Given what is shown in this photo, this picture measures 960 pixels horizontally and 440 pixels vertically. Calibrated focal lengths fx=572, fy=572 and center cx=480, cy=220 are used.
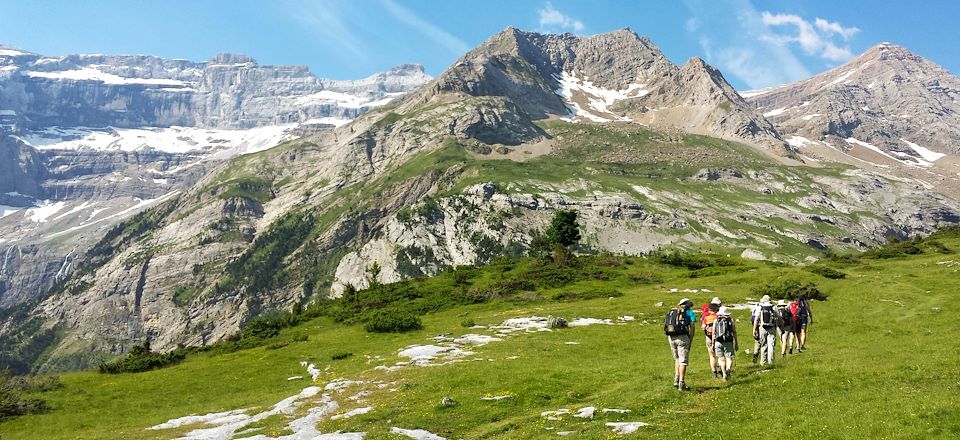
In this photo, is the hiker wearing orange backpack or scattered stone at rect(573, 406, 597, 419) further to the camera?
the hiker wearing orange backpack

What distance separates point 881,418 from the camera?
18891 mm

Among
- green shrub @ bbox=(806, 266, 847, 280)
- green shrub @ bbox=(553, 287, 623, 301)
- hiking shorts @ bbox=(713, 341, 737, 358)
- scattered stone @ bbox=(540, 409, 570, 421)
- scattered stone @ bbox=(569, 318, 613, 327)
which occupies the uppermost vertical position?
green shrub @ bbox=(806, 266, 847, 280)

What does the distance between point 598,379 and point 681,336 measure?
785 cm

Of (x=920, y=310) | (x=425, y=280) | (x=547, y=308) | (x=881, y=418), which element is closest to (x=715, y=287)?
(x=547, y=308)

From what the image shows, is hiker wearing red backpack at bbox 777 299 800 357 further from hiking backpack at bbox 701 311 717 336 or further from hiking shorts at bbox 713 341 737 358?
hiking shorts at bbox 713 341 737 358

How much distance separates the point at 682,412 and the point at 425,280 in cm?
8151

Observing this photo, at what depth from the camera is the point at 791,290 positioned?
65750 mm

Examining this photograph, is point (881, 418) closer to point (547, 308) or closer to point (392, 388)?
point (392, 388)

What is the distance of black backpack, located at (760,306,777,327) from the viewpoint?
103 ft

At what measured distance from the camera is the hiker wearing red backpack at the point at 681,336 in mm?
27188

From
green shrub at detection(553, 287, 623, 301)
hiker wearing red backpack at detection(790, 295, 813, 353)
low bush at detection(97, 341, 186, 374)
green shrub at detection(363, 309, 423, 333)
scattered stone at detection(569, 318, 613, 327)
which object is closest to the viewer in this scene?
hiker wearing red backpack at detection(790, 295, 813, 353)

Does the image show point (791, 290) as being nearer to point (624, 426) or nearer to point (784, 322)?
point (784, 322)

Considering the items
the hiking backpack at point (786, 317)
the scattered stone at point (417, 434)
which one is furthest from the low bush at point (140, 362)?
the hiking backpack at point (786, 317)

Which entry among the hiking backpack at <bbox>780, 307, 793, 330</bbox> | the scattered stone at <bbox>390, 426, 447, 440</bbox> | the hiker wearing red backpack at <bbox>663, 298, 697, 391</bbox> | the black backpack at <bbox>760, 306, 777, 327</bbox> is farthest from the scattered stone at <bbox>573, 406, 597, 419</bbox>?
the hiking backpack at <bbox>780, 307, 793, 330</bbox>
